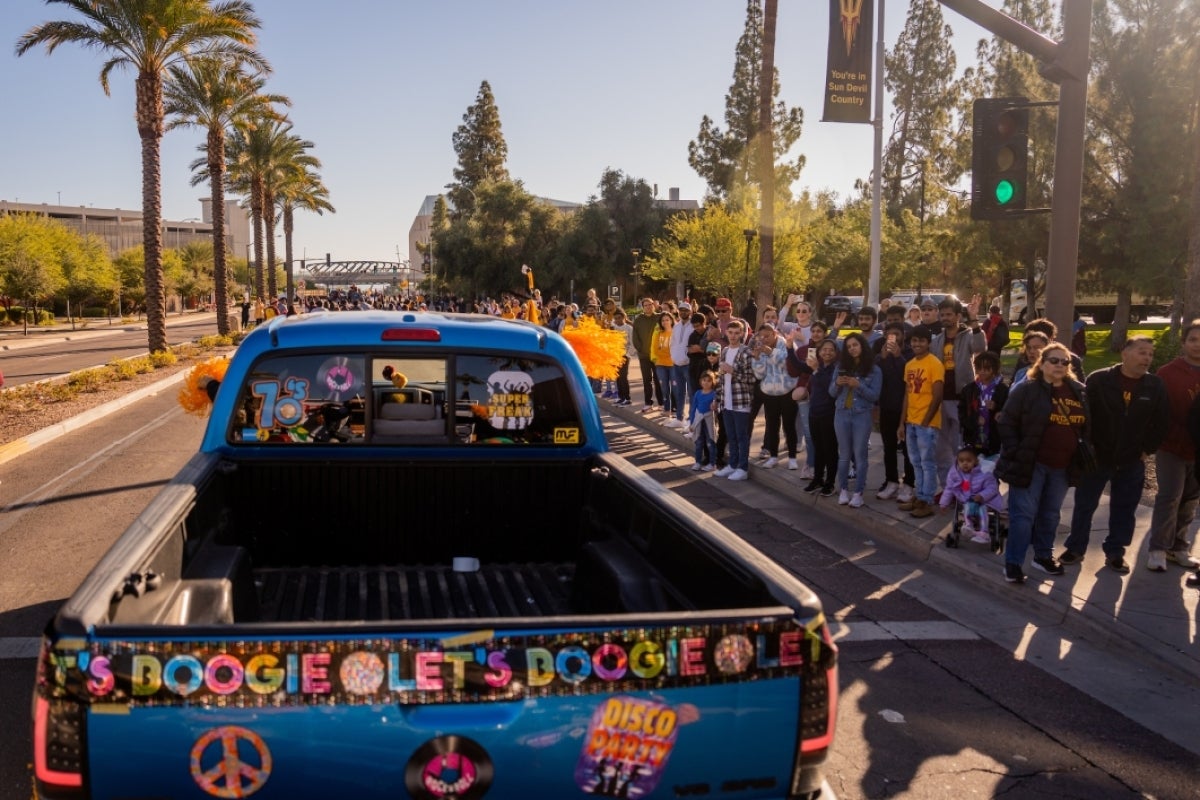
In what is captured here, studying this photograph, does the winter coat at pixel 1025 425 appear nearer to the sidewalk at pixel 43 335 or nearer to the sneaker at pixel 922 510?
the sneaker at pixel 922 510

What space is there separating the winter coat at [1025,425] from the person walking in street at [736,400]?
4.43 metres

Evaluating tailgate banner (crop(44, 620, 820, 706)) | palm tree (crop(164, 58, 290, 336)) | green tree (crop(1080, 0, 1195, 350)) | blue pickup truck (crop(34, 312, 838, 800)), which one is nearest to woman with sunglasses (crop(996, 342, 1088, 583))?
blue pickup truck (crop(34, 312, 838, 800))

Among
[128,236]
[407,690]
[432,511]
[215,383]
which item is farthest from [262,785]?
[128,236]

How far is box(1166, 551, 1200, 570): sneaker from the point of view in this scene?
767cm

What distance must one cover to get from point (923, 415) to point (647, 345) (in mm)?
8836

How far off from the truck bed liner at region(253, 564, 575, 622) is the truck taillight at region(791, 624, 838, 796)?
1848 millimetres

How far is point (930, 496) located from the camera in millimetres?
9492

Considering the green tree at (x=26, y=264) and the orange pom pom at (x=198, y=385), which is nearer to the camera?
the orange pom pom at (x=198, y=385)

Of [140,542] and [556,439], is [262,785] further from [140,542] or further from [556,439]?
[556,439]

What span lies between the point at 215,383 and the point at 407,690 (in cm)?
430

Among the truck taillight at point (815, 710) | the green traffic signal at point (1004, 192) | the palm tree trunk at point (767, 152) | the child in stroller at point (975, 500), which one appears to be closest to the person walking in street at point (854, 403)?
the child in stroller at point (975, 500)

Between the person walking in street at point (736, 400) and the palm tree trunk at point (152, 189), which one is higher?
the palm tree trunk at point (152, 189)

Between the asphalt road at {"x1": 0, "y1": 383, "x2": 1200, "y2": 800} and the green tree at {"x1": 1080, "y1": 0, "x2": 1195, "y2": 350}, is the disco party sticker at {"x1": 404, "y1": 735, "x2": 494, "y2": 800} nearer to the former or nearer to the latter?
the asphalt road at {"x1": 0, "y1": 383, "x2": 1200, "y2": 800}

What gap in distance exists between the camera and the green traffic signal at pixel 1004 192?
8959 mm
